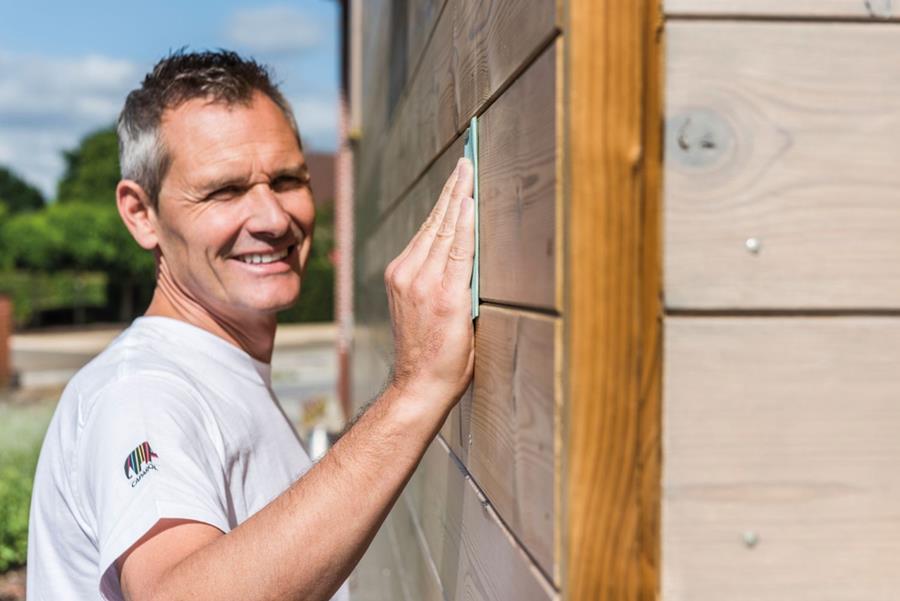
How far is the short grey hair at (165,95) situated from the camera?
1.99 metres

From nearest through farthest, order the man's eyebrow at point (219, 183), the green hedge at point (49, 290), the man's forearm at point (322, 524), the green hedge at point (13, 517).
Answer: the man's forearm at point (322, 524) < the man's eyebrow at point (219, 183) < the green hedge at point (13, 517) < the green hedge at point (49, 290)

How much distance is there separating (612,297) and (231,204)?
1.29 metres

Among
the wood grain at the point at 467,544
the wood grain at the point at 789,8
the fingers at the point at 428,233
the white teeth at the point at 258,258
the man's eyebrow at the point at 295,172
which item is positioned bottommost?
the wood grain at the point at 467,544

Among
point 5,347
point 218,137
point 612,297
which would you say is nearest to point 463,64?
point 218,137

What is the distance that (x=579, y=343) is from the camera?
87 centimetres

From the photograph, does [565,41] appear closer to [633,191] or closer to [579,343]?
[633,191]

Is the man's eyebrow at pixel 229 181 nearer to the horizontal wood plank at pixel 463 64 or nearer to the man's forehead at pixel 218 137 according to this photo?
the man's forehead at pixel 218 137

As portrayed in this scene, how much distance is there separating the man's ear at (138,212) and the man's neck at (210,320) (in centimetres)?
10

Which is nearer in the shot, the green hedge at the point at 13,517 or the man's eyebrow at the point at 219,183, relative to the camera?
the man's eyebrow at the point at 219,183


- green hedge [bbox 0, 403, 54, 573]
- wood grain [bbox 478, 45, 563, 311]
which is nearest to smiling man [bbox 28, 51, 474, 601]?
wood grain [bbox 478, 45, 563, 311]

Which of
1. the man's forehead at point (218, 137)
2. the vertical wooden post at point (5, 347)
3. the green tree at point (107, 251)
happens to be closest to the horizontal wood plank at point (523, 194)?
the man's forehead at point (218, 137)

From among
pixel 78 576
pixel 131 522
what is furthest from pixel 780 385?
A: pixel 78 576

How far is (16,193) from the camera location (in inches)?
2884

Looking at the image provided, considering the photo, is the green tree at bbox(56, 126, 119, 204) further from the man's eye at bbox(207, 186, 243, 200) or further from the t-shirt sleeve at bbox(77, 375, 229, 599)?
the t-shirt sleeve at bbox(77, 375, 229, 599)
